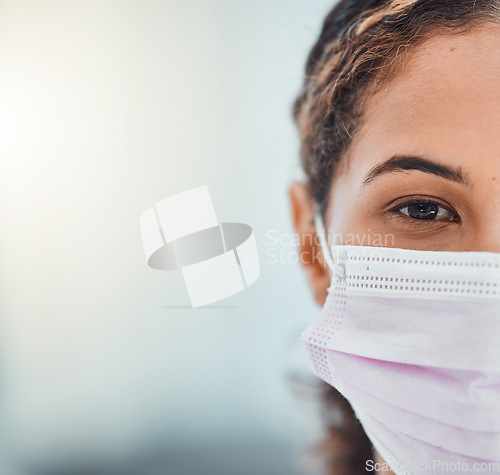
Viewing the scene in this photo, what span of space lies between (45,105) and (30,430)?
3.50 feet

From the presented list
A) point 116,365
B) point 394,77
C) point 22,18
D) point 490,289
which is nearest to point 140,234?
point 116,365

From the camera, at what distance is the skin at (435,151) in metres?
0.84

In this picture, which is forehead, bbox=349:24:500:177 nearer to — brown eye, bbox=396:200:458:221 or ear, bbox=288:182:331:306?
brown eye, bbox=396:200:458:221

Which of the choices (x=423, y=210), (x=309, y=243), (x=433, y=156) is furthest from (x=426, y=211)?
(x=309, y=243)

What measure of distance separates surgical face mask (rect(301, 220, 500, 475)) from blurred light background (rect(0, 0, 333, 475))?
0.67 meters

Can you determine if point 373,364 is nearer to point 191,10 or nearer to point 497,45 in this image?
point 497,45

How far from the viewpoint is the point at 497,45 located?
0.89m

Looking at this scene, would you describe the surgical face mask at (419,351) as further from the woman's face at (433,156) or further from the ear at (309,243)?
the ear at (309,243)

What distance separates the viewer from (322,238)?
1.18 meters

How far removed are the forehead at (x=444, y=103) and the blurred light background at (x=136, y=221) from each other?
59 centimetres

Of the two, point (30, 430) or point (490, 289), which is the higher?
point (490, 289)

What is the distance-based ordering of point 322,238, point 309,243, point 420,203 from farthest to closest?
point 309,243 < point 322,238 < point 420,203

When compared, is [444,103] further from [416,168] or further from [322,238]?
[322,238]

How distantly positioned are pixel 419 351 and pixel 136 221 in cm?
102
